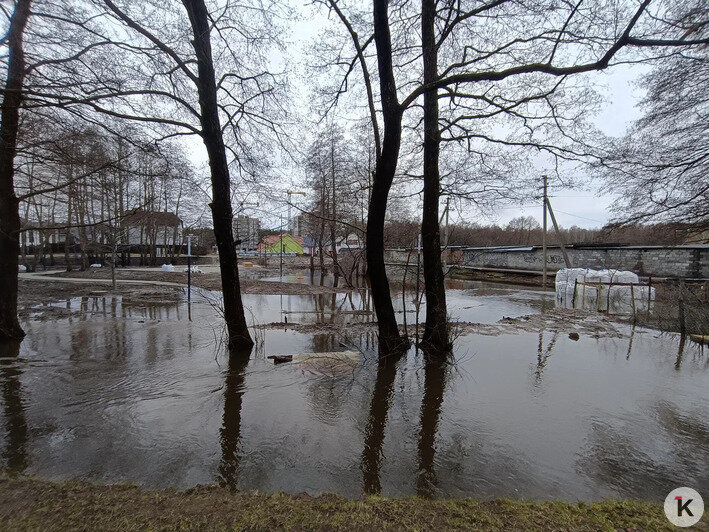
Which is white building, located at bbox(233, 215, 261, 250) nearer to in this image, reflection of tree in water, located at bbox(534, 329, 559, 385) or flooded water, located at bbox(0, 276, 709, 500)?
flooded water, located at bbox(0, 276, 709, 500)

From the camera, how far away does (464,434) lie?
4.34 metres

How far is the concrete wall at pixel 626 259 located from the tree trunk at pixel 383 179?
73.4 feet

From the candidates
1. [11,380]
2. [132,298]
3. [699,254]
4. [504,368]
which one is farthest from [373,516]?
[699,254]

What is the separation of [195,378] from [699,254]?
26.2m

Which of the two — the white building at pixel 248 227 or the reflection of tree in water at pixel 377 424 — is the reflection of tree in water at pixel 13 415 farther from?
the white building at pixel 248 227

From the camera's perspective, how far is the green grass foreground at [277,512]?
2398 millimetres

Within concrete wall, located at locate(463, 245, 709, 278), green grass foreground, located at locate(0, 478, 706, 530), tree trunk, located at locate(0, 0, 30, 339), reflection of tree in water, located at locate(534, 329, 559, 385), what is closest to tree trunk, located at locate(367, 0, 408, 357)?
reflection of tree in water, located at locate(534, 329, 559, 385)

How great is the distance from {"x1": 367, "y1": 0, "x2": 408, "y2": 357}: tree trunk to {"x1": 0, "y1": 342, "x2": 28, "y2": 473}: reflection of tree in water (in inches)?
202

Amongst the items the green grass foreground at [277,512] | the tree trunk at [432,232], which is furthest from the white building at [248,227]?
the green grass foreground at [277,512]

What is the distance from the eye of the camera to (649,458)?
3.87m

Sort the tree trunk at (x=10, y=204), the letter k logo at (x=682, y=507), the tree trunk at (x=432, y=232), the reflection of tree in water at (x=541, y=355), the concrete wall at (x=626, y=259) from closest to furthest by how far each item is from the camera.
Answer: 1. the letter k logo at (x=682, y=507)
2. the tree trunk at (x=10, y=204)
3. the reflection of tree in water at (x=541, y=355)
4. the tree trunk at (x=432, y=232)
5. the concrete wall at (x=626, y=259)

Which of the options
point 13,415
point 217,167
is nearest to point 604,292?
point 217,167

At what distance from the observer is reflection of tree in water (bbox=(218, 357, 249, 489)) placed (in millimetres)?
3432

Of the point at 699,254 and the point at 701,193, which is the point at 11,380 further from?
the point at 699,254
